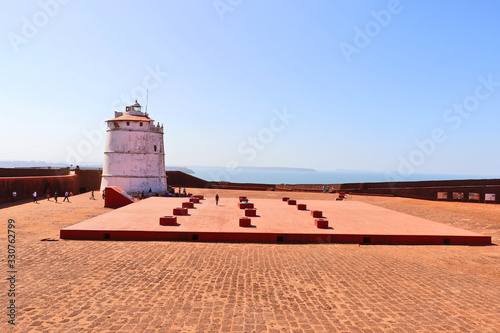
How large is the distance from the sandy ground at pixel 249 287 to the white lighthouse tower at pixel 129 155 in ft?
80.5

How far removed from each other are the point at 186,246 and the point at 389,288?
23.1 feet

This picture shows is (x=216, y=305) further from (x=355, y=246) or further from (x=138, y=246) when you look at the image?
(x=355, y=246)

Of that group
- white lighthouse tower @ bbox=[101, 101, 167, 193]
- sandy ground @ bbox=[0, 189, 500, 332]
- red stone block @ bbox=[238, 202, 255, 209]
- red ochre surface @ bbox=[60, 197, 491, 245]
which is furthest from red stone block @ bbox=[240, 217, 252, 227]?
white lighthouse tower @ bbox=[101, 101, 167, 193]

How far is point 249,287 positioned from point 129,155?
32.1 metres

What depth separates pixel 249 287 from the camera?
26.0 ft

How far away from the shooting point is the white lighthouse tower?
36.6 m

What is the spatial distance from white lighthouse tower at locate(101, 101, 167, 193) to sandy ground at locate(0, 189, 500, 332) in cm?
2454

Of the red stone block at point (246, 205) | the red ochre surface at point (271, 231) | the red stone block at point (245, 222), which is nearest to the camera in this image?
the red ochre surface at point (271, 231)

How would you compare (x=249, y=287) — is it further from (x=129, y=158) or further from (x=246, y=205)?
(x=129, y=158)

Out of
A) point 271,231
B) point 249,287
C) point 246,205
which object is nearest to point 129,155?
point 246,205

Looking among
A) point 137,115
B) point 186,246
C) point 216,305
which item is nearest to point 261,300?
point 216,305

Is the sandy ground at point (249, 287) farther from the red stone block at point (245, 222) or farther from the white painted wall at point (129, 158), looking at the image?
the white painted wall at point (129, 158)

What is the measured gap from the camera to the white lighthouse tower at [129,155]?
120 feet

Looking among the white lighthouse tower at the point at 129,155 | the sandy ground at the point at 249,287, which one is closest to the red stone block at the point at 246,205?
the sandy ground at the point at 249,287
